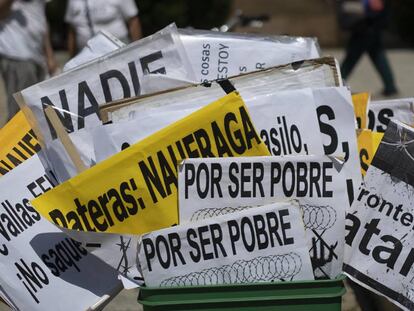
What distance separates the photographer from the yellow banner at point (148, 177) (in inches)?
129

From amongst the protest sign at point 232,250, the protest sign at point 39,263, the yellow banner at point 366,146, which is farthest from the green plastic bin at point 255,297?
the yellow banner at point 366,146

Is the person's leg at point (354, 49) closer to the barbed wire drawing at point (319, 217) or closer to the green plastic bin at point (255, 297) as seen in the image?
the barbed wire drawing at point (319, 217)

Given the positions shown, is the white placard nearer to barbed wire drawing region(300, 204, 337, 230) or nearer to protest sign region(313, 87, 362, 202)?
protest sign region(313, 87, 362, 202)

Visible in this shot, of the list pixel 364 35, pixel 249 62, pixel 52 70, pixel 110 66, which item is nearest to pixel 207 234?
pixel 110 66

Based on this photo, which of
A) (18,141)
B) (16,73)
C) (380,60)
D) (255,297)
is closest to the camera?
(255,297)

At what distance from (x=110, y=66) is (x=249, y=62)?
2.56 feet

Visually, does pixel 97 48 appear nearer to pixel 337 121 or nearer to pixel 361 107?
pixel 361 107

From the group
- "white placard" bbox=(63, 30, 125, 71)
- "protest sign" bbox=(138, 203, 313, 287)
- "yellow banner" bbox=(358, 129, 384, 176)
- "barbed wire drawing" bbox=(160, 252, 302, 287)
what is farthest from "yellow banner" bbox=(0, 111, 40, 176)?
"yellow banner" bbox=(358, 129, 384, 176)

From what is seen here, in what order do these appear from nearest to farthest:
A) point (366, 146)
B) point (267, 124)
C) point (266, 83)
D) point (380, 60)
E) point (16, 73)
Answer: point (267, 124) → point (266, 83) → point (366, 146) → point (16, 73) → point (380, 60)

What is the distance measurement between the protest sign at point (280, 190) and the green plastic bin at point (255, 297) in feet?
0.47

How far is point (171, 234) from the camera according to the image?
10.5 ft

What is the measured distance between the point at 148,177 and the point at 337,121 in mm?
790

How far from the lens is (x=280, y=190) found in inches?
128

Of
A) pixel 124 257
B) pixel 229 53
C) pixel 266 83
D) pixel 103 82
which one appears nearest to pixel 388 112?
pixel 229 53
